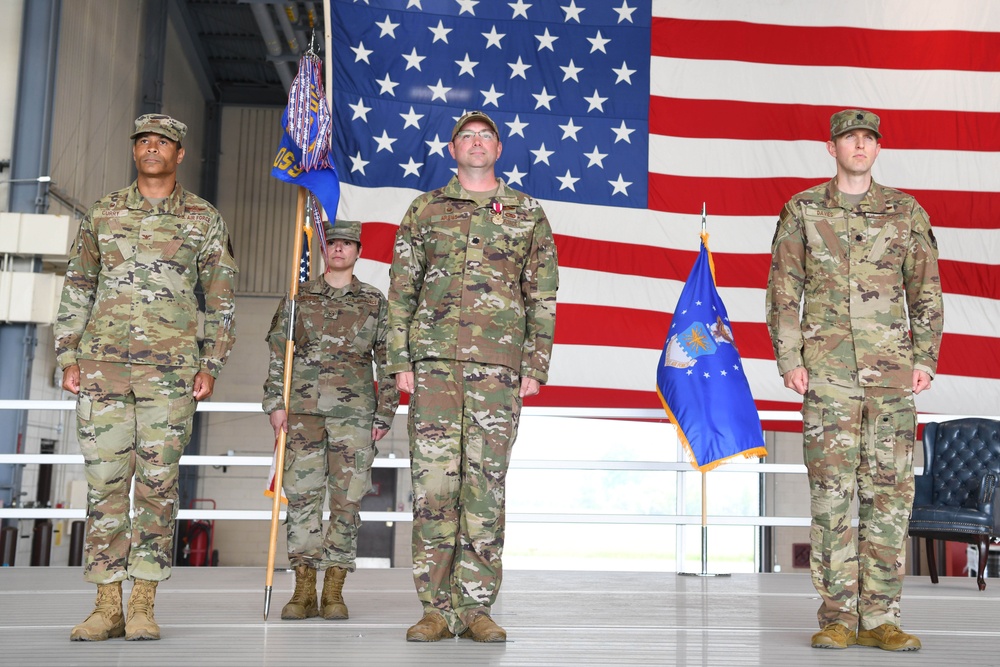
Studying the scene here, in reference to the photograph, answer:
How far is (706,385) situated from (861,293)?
6.75ft

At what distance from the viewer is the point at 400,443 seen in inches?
673

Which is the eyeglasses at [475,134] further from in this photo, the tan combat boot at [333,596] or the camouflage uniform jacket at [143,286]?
the tan combat boot at [333,596]

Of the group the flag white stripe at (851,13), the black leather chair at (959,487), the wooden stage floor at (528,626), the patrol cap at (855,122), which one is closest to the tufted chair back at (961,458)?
the black leather chair at (959,487)

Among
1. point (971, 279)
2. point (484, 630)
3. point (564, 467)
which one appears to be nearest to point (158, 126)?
point (484, 630)

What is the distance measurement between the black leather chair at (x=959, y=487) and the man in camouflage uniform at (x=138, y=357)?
4.10 meters

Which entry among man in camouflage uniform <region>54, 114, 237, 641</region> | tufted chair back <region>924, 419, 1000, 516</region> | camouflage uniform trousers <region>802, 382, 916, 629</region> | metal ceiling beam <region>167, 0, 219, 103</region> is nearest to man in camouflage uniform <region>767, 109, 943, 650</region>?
camouflage uniform trousers <region>802, 382, 916, 629</region>

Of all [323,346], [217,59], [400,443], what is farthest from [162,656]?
[217,59]

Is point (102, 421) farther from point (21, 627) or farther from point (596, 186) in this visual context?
point (596, 186)

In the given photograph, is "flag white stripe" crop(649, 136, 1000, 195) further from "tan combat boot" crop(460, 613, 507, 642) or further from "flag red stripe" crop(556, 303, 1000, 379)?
"tan combat boot" crop(460, 613, 507, 642)

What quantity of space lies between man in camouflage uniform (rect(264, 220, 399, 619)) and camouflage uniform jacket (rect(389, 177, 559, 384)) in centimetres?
61

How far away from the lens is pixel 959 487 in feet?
19.5

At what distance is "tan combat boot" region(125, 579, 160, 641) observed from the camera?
3.14 meters

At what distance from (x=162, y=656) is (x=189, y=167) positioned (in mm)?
14753

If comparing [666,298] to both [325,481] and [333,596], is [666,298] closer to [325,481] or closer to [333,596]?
[325,481]
